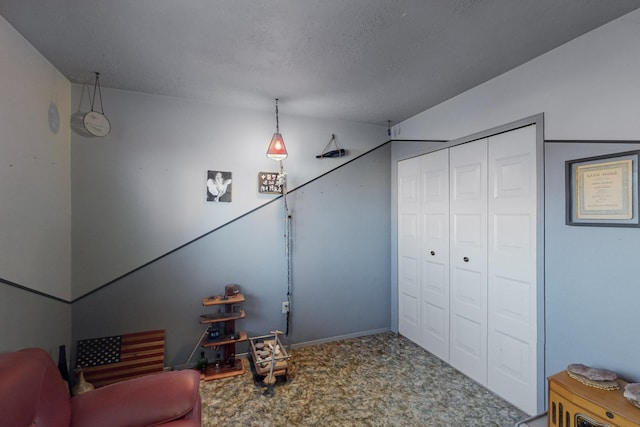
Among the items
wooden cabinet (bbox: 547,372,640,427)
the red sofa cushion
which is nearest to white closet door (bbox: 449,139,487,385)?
wooden cabinet (bbox: 547,372,640,427)

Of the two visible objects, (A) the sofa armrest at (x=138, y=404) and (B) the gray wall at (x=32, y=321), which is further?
(B) the gray wall at (x=32, y=321)

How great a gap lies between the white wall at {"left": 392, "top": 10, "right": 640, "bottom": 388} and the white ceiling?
14 centimetres

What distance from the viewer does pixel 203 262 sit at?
8.77 feet

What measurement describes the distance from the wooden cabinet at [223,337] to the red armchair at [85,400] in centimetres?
104

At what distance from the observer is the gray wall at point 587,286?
1537 millimetres

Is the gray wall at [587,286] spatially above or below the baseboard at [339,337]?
above

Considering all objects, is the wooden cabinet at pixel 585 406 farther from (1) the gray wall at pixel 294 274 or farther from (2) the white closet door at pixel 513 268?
(1) the gray wall at pixel 294 274

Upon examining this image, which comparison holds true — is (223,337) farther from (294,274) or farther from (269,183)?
(269,183)

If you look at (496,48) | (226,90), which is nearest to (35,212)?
(226,90)

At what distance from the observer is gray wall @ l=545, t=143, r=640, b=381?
1537 mm

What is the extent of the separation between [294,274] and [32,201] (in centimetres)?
211

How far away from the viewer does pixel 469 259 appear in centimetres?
247

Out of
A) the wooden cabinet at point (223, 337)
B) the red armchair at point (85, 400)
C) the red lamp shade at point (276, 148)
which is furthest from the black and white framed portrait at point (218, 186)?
the red armchair at point (85, 400)

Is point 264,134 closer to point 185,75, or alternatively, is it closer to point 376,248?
point 185,75
